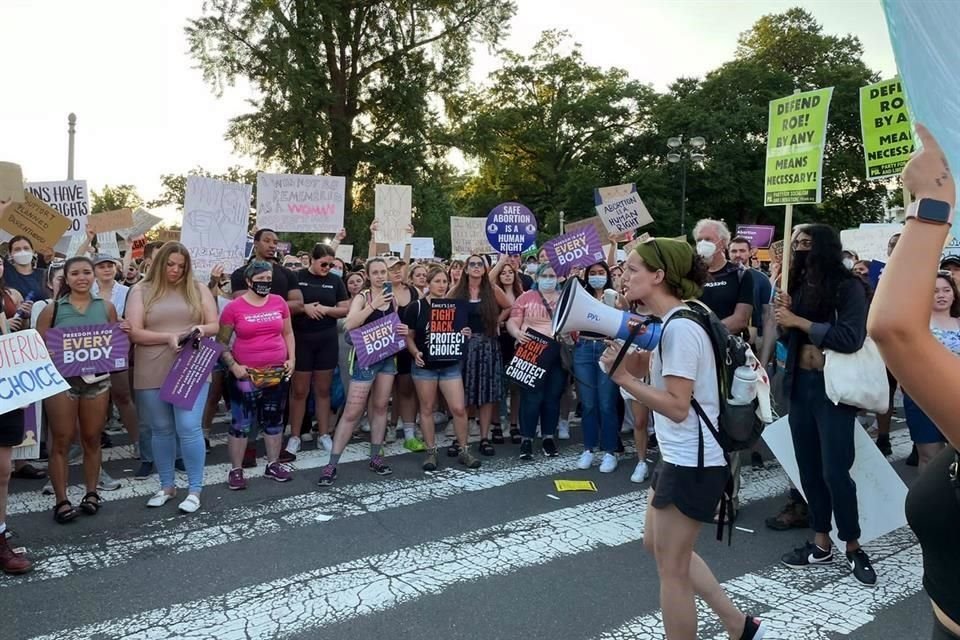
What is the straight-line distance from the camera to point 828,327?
14.1 ft

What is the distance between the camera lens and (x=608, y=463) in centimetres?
657

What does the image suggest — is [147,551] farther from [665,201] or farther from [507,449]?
[665,201]

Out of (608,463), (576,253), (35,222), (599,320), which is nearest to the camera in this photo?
(599,320)

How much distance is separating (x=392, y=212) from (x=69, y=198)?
14.5 ft

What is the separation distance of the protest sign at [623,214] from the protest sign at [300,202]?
12.3 feet

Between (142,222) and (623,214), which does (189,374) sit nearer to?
(623,214)

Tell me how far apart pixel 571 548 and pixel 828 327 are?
220 centimetres

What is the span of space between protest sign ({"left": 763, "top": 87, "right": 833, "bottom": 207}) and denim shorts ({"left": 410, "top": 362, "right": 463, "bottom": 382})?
127 inches

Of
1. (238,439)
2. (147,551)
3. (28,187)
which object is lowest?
(147,551)

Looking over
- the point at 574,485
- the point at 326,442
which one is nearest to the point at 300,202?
the point at 326,442

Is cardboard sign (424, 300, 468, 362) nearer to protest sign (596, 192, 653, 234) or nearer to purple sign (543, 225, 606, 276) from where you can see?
purple sign (543, 225, 606, 276)

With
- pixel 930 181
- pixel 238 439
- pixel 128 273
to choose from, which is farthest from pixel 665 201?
pixel 930 181

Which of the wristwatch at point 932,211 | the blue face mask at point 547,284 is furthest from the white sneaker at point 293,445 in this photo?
the wristwatch at point 932,211

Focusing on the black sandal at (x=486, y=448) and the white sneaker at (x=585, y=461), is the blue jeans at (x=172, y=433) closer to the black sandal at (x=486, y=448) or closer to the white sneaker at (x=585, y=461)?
the black sandal at (x=486, y=448)
